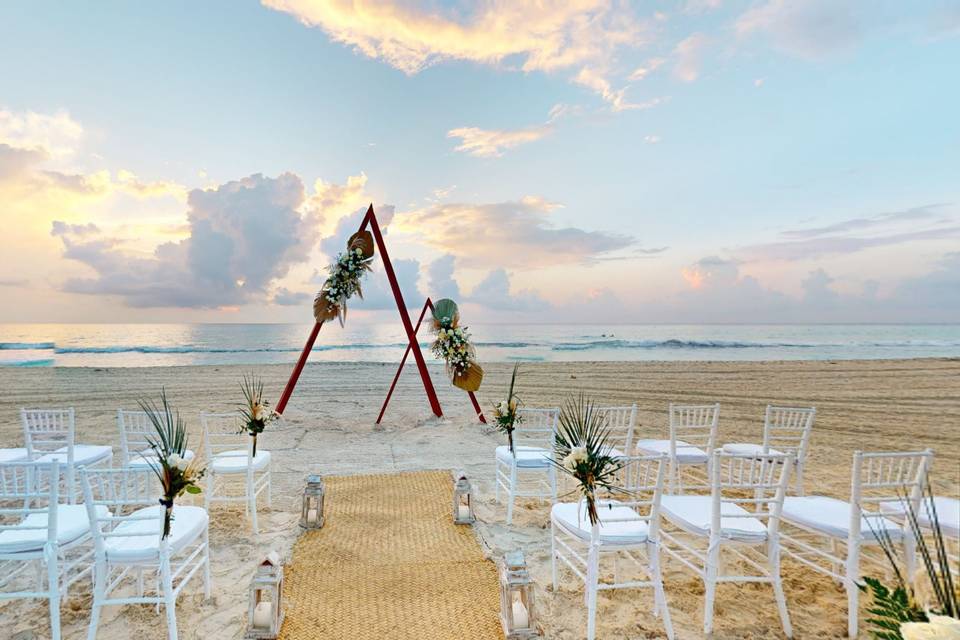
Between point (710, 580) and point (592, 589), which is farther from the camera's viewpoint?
point (710, 580)

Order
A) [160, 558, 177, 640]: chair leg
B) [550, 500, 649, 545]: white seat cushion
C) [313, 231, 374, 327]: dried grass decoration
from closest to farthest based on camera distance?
[160, 558, 177, 640]: chair leg → [550, 500, 649, 545]: white seat cushion → [313, 231, 374, 327]: dried grass decoration

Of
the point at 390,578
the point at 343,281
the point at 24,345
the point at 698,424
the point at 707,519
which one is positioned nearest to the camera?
the point at 707,519

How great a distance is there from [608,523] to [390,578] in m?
1.69

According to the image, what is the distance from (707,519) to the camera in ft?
10.8

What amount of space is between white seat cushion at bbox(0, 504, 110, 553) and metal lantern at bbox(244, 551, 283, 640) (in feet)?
3.85

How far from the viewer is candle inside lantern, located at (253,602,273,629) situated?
113 inches

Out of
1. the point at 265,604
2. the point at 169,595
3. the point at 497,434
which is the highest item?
the point at 169,595

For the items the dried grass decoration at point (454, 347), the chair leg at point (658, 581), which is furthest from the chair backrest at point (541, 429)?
the dried grass decoration at point (454, 347)

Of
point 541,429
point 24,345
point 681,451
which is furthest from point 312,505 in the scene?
point 24,345

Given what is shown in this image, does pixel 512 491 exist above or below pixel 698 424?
below

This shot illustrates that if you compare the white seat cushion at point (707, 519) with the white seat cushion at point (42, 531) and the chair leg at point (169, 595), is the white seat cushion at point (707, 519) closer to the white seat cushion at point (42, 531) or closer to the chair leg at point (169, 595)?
the chair leg at point (169, 595)

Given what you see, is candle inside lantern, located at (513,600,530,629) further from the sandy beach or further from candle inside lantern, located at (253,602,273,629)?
candle inside lantern, located at (253,602,273,629)

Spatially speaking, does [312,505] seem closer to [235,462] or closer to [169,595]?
[235,462]

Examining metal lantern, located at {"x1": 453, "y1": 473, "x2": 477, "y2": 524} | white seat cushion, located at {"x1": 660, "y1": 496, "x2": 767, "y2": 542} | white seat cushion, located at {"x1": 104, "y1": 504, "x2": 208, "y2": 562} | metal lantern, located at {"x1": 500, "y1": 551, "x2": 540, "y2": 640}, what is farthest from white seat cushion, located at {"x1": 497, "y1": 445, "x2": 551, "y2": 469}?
white seat cushion, located at {"x1": 104, "y1": 504, "x2": 208, "y2": 562}
